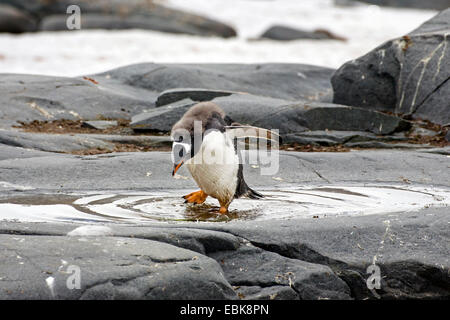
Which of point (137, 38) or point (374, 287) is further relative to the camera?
point (137, 38)

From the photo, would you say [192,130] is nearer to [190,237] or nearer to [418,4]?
[190,237]

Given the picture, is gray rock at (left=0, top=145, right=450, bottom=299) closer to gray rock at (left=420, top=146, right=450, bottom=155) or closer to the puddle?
the puddle

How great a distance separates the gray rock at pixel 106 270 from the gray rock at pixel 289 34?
20.5 metres

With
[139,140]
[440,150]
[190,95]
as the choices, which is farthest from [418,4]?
[139,140]

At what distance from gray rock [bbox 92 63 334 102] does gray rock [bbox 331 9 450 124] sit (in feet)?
2.16

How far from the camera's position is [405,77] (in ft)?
31.5

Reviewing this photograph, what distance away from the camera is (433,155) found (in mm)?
7316

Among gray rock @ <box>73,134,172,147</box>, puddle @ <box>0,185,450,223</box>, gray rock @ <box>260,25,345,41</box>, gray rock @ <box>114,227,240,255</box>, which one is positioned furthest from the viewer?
gray rock @ <box>260,25,345,41</box>

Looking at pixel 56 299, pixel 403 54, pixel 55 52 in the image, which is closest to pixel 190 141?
pixel 56 299

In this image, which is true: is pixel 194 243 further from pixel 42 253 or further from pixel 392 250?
pixel 392 250

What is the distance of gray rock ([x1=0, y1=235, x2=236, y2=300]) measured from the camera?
3449 millimetres

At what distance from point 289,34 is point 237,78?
1318 cm

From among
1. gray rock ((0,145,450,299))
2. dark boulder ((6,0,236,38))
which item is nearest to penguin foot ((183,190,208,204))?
gray rock ((0,145,450,299))

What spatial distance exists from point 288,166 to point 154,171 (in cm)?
125
